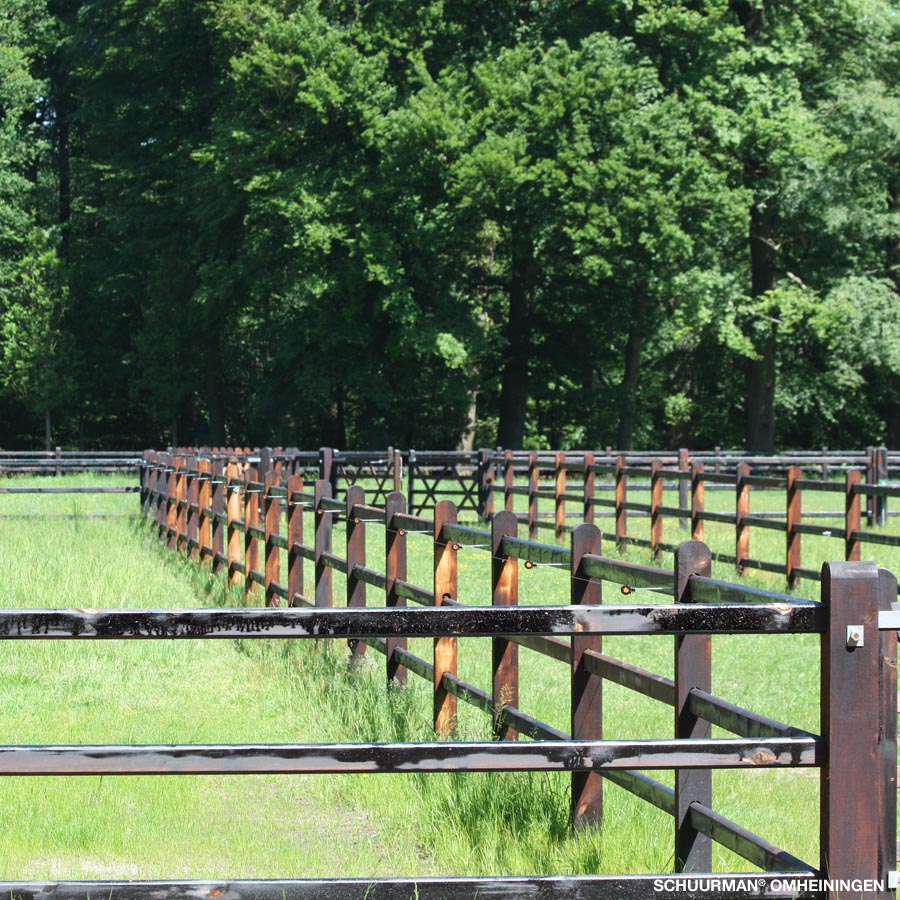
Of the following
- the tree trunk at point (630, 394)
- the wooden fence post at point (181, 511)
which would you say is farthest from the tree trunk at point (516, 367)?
the wooden fence post at point (181, 511)

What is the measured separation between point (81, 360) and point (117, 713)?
156 ft

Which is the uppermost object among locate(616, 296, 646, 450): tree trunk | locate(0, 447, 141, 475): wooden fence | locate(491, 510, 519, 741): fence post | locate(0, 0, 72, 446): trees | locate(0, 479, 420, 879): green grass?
locate(0, 0, 72, 446): trees

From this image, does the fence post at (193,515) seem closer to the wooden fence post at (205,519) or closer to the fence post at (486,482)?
the wooden fence post at (205,519)

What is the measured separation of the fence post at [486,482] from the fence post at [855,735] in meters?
22.1

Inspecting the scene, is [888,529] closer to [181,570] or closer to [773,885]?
[181,570]

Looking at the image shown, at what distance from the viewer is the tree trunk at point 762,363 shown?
44594 mm

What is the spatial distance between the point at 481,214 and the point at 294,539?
30.9 m

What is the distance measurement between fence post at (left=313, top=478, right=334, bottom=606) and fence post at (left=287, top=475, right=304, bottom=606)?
0.30 metres

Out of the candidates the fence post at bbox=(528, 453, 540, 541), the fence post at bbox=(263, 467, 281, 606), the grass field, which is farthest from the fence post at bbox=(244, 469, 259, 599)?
the fence post at bbox=(528, 453, 540, 541)

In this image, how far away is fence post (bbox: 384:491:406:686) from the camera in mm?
8539

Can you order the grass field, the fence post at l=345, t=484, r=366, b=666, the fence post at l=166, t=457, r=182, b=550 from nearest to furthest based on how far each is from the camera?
the grass field → the fence post at l=345, t=484, r=366, b=666 → the fence post at l=166, t=457, r=182, b=550

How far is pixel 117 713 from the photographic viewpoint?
8.48 metres

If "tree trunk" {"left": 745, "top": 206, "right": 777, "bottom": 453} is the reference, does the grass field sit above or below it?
below

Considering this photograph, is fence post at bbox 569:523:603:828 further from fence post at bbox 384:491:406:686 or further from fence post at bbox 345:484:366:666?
fence post at bbox 345:484:366:666
